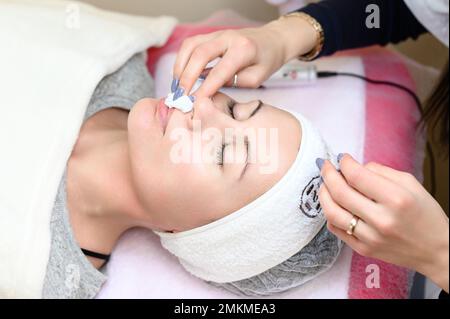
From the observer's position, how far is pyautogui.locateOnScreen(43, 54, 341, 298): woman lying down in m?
0.91

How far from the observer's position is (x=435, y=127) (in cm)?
127

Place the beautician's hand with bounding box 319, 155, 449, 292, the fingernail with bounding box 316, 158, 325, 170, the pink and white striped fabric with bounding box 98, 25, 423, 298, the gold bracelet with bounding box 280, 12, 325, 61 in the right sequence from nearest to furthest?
1. the beautician's hand with bounding box 319, 155, 449, 292
2. the fingernail with bounding box 316, 158, 325, 170
3. the pink and white striped fabric with bounding box 98, 25, 423, 298
4. the gold bracelet with bounding box 280, 12, 325, 61

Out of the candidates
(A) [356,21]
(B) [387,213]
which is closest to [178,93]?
(B) [387,213]

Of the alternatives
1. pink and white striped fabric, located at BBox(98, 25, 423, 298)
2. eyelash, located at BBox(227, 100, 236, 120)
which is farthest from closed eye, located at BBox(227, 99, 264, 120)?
pink and white striped fabric, located at BBox(98, 25, 423, 298)

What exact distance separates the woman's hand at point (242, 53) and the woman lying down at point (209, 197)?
45 mm

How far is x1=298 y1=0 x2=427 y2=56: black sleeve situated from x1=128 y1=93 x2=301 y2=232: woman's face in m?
0.35

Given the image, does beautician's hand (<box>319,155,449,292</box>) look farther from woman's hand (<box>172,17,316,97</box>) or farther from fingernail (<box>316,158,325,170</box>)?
woman's hand (<box>172,17,316,97</box>)

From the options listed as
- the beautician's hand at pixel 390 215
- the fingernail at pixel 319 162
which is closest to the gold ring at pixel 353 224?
the beautician's hand at pixel 390 215

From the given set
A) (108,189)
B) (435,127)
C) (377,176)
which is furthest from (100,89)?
(435,127)

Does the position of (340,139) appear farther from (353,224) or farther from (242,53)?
(353,224)

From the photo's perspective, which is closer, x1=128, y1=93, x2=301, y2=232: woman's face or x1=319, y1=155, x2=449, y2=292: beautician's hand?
x1=319, y1=155, x2=449, y2=292: beautician's hand

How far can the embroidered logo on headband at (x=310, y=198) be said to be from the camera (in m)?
0.92

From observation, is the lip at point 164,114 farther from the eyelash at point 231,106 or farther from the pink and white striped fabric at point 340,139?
the pink and white striped fabric at point 340,139

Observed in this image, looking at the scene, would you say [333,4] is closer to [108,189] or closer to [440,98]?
[440,98]
